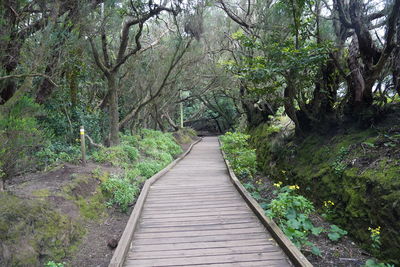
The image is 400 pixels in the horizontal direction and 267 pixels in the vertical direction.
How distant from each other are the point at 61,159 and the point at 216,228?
530cm

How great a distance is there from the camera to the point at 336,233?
14.4 feet

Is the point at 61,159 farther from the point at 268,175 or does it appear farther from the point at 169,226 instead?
the point at 268,175

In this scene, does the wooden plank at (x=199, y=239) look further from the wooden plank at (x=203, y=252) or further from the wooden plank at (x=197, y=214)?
the wooden plank at (x=197, y=214)

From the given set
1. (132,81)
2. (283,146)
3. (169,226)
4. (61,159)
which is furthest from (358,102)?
(132,81)

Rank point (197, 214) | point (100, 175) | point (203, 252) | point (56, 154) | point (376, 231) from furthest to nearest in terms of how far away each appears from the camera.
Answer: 1. point (56, 154)
2. point (100, 175)
3. point (197, 214)
4. point (376, 231)
5. point (203, 252)

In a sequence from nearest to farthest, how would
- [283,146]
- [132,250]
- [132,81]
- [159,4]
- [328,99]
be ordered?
[132,250]
[328,99]
[159,4]
[283,146]
[132,81]

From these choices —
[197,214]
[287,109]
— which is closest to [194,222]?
[197,214]

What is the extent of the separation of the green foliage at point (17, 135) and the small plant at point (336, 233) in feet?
15.4

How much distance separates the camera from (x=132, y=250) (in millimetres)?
3715

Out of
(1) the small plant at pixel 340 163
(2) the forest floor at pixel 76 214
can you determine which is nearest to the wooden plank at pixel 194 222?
(2) the forest floor at pixel 76 214

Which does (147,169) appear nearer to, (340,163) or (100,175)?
(100,175)

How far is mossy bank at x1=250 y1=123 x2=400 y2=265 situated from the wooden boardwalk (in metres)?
1.51

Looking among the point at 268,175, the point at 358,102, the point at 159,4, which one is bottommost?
the point at 268,175

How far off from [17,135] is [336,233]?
4974 mm
